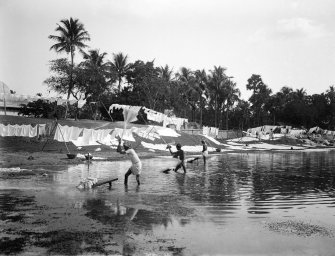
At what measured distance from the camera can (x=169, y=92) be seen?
54.8 m

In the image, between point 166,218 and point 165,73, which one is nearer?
point 166,218

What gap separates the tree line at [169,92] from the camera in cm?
4647

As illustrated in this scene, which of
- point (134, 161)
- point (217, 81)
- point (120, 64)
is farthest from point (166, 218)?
point (217, 81)

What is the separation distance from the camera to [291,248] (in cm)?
718

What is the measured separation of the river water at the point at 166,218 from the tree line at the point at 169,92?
3063 centimetres

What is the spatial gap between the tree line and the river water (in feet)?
100

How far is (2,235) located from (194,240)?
12.2 feet

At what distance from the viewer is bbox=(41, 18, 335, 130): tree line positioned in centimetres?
4647

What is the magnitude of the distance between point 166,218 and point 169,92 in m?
46.0

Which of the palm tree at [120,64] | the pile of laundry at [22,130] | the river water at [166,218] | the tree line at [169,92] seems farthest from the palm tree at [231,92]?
the river water at [166,218]

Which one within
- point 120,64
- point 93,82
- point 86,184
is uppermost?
point 120,64

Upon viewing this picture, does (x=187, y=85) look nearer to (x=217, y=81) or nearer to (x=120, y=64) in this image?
(x=217, y=81)

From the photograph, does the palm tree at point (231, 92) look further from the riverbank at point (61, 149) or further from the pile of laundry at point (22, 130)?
the pile of laundry at point (22, 130)

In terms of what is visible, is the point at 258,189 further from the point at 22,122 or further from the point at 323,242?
the point at 22,122
